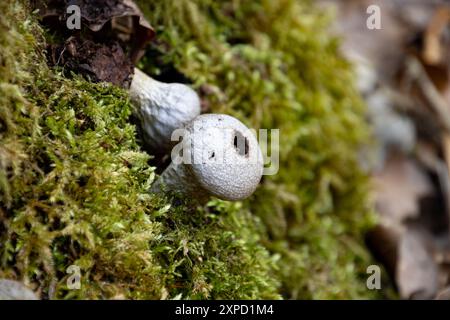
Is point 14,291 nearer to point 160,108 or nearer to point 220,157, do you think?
point 220,157

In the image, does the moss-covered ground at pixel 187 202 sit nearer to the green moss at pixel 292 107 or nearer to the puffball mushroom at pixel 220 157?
the green moss at pixel 292 107

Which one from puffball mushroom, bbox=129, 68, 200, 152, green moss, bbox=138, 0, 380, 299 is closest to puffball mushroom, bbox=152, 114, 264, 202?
puffball mushroom, bbox=129, 68, 200, 152

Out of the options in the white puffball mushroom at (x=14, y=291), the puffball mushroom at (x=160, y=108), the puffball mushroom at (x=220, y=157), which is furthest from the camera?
the puffball mushroom at (x=160, y=108)

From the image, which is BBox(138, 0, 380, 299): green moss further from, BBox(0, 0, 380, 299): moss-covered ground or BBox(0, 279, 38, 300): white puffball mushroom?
BBox(0, 279, 38, 300): white puffball mushroom

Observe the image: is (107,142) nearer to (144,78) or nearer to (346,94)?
(144,78)

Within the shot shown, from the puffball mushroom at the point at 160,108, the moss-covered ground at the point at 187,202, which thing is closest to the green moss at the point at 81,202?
the moss-covered ground at the point at 187,202

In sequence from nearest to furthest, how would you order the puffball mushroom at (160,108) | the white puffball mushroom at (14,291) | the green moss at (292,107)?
the white puffball mushroom at (14,291)
the puffball mushroom at (160,108)
the green moss at (292,107)

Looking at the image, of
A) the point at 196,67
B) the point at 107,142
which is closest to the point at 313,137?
the point at 196,67
